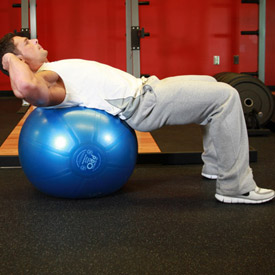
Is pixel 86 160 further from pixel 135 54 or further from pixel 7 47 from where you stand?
pixel 135 54

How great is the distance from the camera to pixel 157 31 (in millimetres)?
6477

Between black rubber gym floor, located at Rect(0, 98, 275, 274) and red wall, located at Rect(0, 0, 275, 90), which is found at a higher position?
red wall, located at Rect(0, 0, 275, 90)

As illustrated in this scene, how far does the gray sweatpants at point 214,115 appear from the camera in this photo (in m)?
1.89

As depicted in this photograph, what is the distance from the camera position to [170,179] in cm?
241

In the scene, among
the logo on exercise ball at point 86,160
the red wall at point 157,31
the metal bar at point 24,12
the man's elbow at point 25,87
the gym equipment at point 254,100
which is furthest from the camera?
the red wall at point 157,31

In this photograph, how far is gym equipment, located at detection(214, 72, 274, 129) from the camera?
372 cm

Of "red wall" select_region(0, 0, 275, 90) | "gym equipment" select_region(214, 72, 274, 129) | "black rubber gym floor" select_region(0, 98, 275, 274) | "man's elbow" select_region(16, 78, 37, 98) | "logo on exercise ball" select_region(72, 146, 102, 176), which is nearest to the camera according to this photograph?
→ "black rubber gym floor" select_region(0, 98, 275, 274)

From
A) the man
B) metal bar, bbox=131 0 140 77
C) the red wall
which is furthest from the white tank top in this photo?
the red wall

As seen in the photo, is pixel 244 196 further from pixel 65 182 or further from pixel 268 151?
pixel 268 151

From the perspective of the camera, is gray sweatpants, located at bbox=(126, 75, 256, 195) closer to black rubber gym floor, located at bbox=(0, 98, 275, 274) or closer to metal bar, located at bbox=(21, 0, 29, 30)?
black rubber gym floor, located at bbox=(0, 98, 275, 274)

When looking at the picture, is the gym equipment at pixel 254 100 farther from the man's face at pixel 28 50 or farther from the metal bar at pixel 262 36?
the man's face at pixel 28 50

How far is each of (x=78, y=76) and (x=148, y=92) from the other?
1.04ft

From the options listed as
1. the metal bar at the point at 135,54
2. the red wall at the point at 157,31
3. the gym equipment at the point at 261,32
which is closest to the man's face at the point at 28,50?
the metal bar at the point at 135,54

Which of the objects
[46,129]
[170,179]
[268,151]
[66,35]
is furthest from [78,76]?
[66,35]
